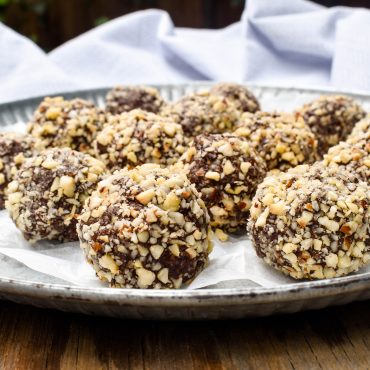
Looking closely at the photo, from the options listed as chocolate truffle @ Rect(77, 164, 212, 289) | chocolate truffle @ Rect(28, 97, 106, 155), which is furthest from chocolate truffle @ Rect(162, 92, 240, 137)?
chocolate truffle @ Rect(77, 164, 212, 289)

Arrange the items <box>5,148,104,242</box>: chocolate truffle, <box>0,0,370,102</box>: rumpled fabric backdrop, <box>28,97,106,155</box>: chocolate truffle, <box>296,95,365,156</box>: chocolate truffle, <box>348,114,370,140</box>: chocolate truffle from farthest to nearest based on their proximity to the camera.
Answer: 1. <box>0,0,370,102</box>: rumpled fabric backdrop
2. <box>296,95,365,156</box>: chocolate truffle
3. <box>28,97,106,155</box>: chocolate truffle
4. <box>348,114,370,140</box>: chocolate truffle
5. <box>5,148,104,242</box>: chocolate truffle

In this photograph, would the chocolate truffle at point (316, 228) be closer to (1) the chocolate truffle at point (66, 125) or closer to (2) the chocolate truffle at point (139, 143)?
(2) the chocolate truffle at point (139, 143)

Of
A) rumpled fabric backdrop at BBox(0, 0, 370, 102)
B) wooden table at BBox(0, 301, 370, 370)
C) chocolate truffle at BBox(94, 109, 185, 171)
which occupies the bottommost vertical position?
rumpled fabric backdrop at BBox(0, 0, 370, 102)

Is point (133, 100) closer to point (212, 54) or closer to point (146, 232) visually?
point (146, 232)

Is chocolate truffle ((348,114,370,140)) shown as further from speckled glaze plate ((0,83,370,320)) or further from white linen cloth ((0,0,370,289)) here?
white linen cloth ((0,0,370,289))

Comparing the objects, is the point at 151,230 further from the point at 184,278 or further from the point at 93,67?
the point at 93,67
